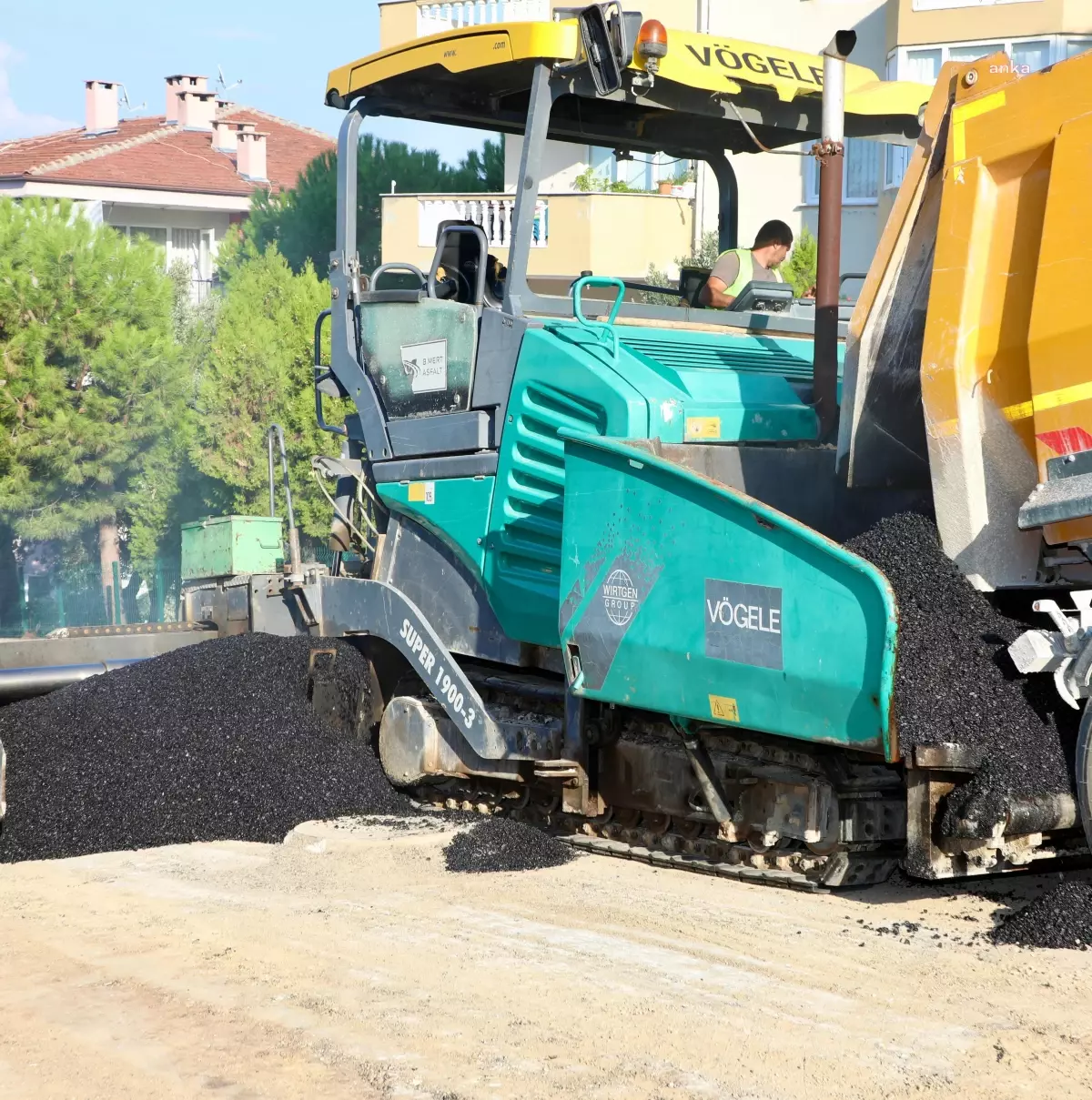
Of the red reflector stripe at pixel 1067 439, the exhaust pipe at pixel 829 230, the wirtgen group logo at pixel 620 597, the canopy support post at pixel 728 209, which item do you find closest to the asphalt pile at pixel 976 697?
the red reflector stripe at pixel 1067 439

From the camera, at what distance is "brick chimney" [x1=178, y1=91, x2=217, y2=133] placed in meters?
36.6

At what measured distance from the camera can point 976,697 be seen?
178 inches

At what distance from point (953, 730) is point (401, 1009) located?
174 cm

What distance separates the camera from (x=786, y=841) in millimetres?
5371

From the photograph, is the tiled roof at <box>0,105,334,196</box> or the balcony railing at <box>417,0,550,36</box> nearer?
the balcony railing at <box>417,0,550,36</box>

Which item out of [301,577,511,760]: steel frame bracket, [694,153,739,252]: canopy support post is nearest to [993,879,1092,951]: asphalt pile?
[301,577,511,760]: steel frame bracket

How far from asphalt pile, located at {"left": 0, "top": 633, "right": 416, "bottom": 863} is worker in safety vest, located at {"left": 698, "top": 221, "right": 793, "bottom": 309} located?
2336mm

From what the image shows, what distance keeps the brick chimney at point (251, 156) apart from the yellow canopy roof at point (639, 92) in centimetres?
2753

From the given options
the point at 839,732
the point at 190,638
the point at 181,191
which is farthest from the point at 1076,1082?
the point at 181,191

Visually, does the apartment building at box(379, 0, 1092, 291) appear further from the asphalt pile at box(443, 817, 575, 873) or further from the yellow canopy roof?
the asphalt pile at box(443, 817, 575, 873)

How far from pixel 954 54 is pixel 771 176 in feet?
8.88

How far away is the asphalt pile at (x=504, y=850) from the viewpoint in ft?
18.9

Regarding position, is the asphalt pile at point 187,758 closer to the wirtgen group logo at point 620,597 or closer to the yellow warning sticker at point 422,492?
the yellow warning sticker at point 422,492

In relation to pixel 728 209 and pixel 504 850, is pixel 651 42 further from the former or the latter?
pixel 504 850
